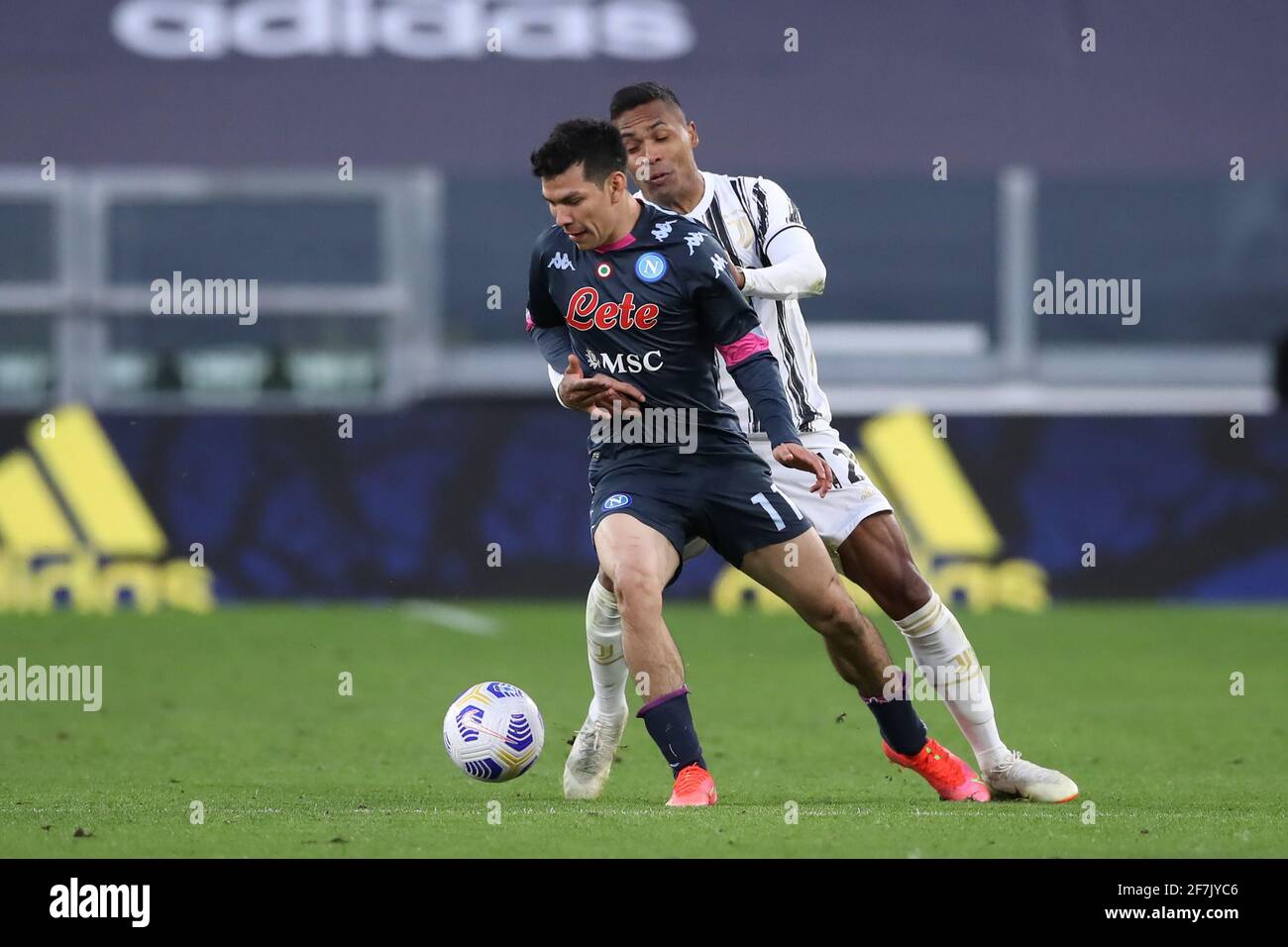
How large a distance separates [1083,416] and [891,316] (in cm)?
504

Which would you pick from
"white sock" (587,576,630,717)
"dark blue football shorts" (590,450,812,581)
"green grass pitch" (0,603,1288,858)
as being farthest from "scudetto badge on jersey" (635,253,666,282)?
"green grass pitch" (0,603,1288,858)

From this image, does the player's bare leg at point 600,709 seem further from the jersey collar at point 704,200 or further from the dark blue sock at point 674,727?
the jersey collar at point 704,200

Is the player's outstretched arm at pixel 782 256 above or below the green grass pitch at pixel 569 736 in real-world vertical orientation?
above

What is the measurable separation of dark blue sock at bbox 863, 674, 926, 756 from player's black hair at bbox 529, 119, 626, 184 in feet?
5.96

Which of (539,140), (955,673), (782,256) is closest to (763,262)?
(782,256)

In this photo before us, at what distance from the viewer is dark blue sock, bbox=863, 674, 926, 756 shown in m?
6.67

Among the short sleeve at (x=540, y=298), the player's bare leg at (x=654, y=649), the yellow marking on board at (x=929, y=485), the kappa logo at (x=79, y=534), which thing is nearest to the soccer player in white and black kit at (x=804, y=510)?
the short sleeve at (x=540, y=298)

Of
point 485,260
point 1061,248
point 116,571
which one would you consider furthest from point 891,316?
point 116,571

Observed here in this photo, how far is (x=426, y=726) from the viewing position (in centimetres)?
908

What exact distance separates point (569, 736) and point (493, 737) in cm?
226

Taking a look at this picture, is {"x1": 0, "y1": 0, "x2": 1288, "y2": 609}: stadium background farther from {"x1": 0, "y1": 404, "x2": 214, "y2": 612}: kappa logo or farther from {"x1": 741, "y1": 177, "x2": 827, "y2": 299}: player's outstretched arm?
{"x1": 741, "y1": 177, "x2": 827, "y2": 299}: player's outstretched arm

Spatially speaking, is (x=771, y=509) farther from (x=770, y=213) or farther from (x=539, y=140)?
(x=539, y=140)

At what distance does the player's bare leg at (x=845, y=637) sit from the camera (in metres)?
6.43
